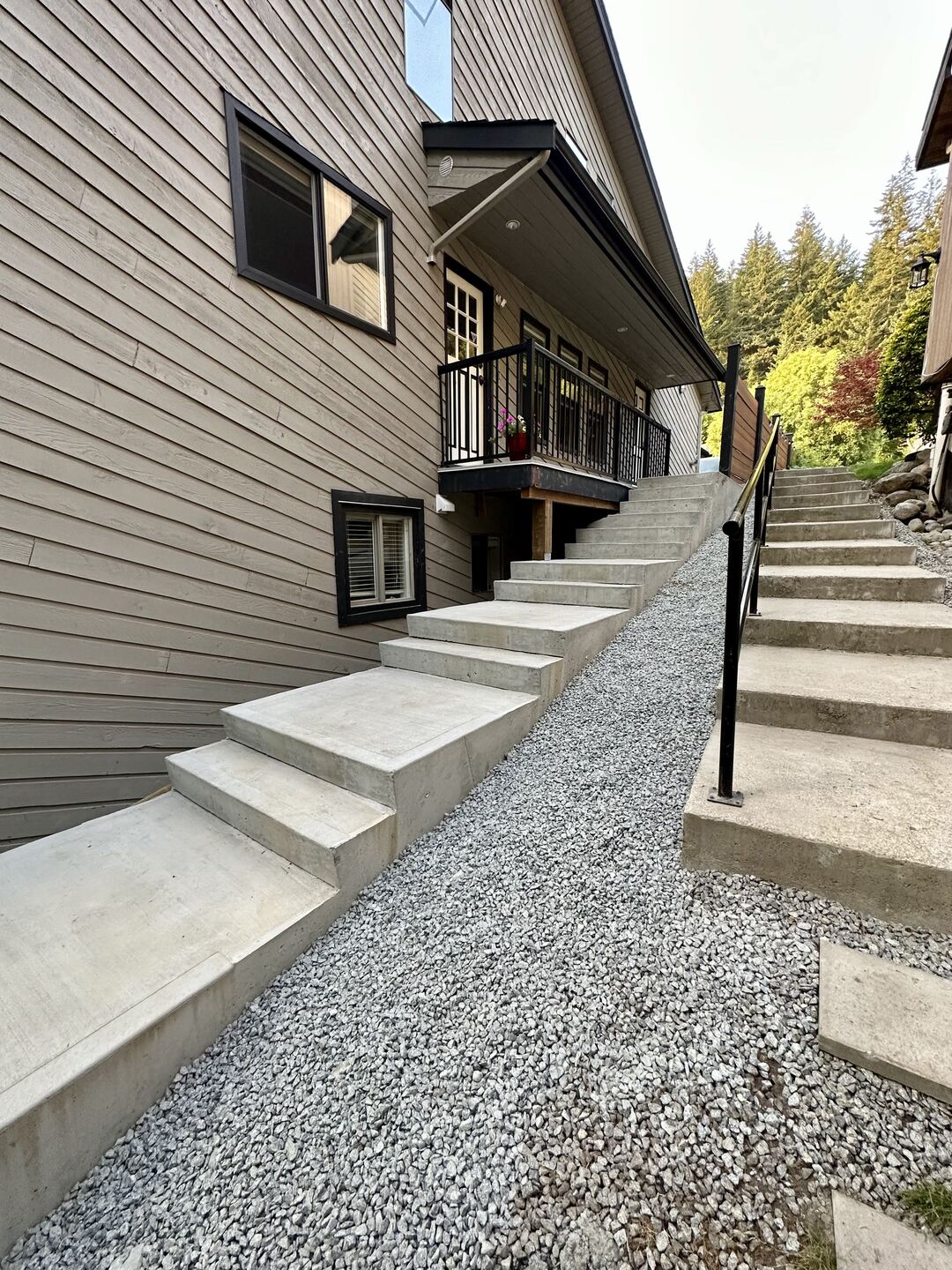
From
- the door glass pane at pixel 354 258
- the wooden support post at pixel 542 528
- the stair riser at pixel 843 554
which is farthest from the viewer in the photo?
the wooden support post at pixel 542 528

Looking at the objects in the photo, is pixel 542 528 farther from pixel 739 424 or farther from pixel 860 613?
pixel 739 424

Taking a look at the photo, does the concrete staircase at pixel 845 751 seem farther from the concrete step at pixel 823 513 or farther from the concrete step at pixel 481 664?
the concrete step at pixel 823 513

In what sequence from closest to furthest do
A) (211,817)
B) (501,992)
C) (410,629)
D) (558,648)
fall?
(501,992) → (211,817) → (558,648) → (410,629)

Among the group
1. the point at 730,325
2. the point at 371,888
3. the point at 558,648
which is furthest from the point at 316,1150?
the point at 730,325

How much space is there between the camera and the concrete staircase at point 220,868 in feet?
4.09

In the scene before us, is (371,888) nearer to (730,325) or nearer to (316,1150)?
(316,1150)

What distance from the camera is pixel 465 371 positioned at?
5285mm

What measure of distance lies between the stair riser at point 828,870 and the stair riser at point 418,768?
0.96 m

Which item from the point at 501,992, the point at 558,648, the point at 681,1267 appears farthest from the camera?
the point at 558,648

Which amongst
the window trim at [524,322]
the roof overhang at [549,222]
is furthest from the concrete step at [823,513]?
the window trim at [524,322]

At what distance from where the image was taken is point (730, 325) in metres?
31.0

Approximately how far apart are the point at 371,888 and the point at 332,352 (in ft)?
12.6

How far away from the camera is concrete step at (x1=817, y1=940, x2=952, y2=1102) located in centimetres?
108

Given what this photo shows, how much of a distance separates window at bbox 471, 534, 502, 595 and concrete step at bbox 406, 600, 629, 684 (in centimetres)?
195
